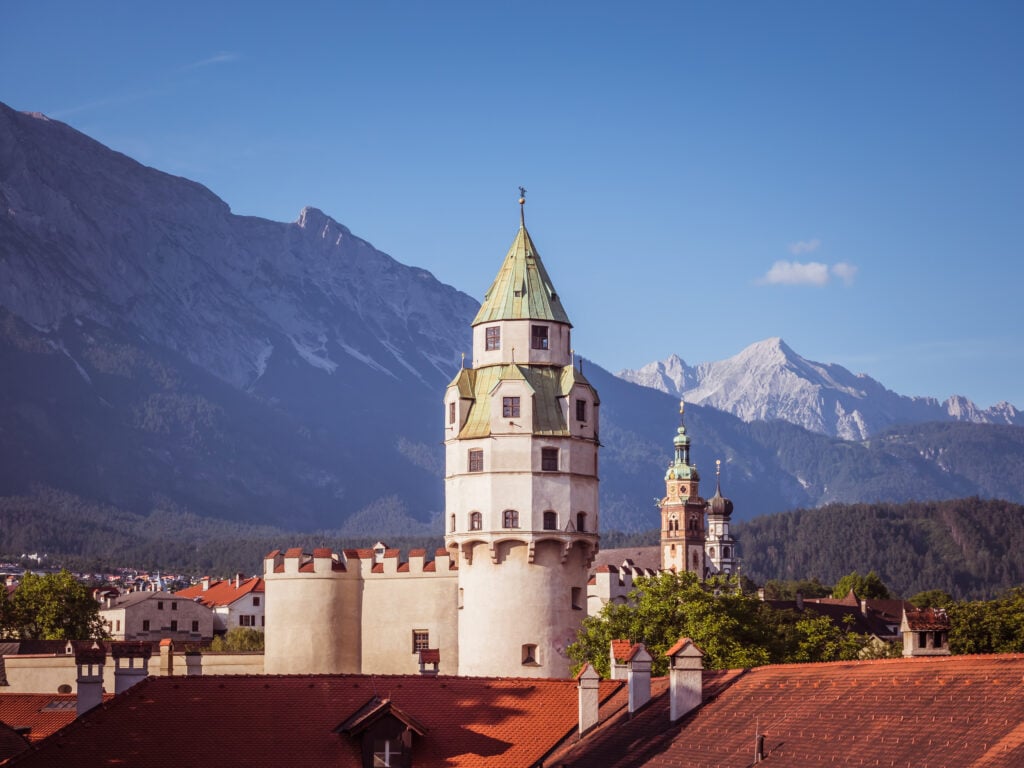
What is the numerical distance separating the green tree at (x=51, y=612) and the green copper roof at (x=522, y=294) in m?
75.6

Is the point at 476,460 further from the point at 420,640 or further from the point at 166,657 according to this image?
the point at 166,657

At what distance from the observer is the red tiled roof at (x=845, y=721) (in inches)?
1464

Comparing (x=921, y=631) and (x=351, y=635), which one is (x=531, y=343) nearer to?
(x=351, y=635)

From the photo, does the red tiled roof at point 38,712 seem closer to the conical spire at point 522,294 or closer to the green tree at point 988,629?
the conical spire at point 522,294

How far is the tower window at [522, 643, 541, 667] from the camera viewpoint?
294 feet

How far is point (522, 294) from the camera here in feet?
307

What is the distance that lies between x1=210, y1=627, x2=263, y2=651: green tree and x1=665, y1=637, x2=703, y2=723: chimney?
115 meters

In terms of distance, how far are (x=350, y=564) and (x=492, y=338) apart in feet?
45.4

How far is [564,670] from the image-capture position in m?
89.8

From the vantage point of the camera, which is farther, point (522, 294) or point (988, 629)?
point (988, 629)

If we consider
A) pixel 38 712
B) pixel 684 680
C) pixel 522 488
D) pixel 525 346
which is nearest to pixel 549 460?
pixel 522 488

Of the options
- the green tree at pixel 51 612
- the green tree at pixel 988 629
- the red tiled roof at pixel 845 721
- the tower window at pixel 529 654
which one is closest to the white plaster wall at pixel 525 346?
the tower window at pixel 529 654

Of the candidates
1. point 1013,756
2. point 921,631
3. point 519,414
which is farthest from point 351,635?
point 1013,756

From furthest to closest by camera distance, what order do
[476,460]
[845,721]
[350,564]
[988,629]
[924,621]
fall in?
1. [988,629]
2. [350,564]
3. [476,460]
4. [924,621]
5. [845,721]
